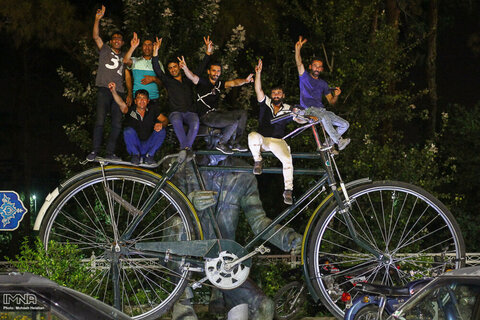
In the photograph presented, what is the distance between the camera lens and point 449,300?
17.2 ft

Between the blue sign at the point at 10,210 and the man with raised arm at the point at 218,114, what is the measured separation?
84.7 inches

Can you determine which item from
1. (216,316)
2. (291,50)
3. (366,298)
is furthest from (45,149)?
(366,298)

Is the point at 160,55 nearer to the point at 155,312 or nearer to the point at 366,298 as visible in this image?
A: the point at 155,312

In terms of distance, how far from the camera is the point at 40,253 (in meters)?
7.72

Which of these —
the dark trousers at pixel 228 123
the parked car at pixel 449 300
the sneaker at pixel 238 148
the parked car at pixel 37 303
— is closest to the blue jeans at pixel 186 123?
the dark trousers at pixel 228 123

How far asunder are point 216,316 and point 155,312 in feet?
5.18

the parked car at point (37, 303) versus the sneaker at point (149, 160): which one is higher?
the sneaker at point (149, 160)

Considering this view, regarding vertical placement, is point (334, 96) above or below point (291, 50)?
below

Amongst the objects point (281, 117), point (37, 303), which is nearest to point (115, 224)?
point (281, 117)

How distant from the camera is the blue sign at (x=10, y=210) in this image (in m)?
8.22

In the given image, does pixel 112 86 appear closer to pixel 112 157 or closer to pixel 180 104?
pixel 180 104

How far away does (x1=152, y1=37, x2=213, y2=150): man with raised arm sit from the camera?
8445 mm

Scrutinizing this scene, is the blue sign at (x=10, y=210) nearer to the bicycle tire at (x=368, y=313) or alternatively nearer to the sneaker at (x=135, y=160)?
the sneaker at (x=135, y=160)

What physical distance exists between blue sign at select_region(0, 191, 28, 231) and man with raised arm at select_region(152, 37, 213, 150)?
1815 mm
